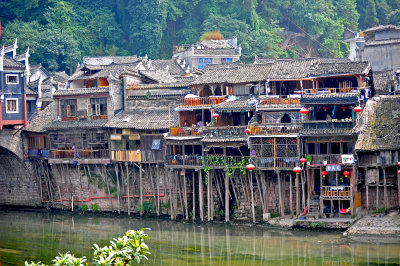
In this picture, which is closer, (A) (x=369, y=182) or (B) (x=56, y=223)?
(A) (x=369, y=182)

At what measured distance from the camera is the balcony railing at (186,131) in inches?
2100

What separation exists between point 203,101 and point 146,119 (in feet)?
16.6

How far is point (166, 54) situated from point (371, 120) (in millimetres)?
41047

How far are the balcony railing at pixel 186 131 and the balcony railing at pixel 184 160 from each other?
5.12 ft

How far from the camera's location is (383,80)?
5803 cm

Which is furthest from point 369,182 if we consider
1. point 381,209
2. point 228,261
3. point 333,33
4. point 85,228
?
point 333,33

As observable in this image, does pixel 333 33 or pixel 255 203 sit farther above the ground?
pixel 333 33

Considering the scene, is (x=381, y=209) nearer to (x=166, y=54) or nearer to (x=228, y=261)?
(x=228, y=261)

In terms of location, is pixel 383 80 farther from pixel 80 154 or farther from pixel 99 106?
pixel 80 154

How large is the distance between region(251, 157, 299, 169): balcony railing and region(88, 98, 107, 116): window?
1532 cm

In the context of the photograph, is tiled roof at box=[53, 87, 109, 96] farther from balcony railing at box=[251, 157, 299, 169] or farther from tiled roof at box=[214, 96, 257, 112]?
balcony railing at box=[251, 157, 299, 169]

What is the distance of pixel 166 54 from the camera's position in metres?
87.8

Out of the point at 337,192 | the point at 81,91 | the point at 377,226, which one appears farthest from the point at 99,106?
the point at 377,226

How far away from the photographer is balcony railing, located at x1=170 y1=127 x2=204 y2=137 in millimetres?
53344
